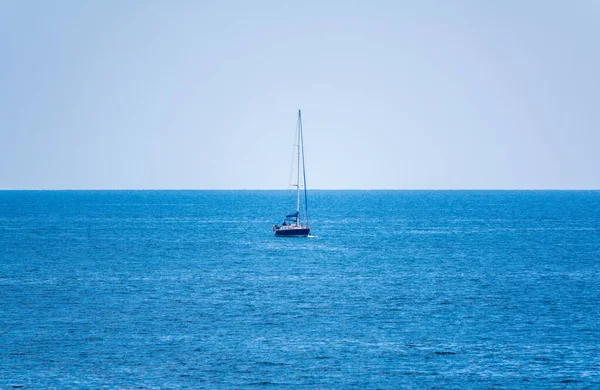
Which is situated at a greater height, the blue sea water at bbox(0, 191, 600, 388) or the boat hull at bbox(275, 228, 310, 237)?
the boat hull at bbox(275, 228, 310, 237)

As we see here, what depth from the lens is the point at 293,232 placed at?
135 m

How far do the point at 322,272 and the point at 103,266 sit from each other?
24.2m

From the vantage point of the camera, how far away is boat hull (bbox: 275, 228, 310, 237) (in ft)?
442

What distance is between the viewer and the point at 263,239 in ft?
Result: 449

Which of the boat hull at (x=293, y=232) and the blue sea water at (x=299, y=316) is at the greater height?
the boat hull at (x=293, y=232)

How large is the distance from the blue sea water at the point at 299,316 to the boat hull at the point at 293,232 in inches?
524

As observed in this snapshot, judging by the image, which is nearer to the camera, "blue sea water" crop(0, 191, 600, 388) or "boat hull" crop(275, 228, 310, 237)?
"blue sea water" crop(0, 191, 600, 388)

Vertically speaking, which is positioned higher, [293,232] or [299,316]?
[293,232]

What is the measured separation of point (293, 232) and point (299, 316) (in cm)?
7089

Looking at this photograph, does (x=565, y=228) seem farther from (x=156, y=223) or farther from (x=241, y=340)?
(x=241, y=340)

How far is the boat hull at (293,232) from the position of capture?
135 metres

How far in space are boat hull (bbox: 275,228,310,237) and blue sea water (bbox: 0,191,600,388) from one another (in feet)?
43.6

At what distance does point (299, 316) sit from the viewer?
211 ft

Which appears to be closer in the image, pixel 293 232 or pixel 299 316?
pixel 299 316
